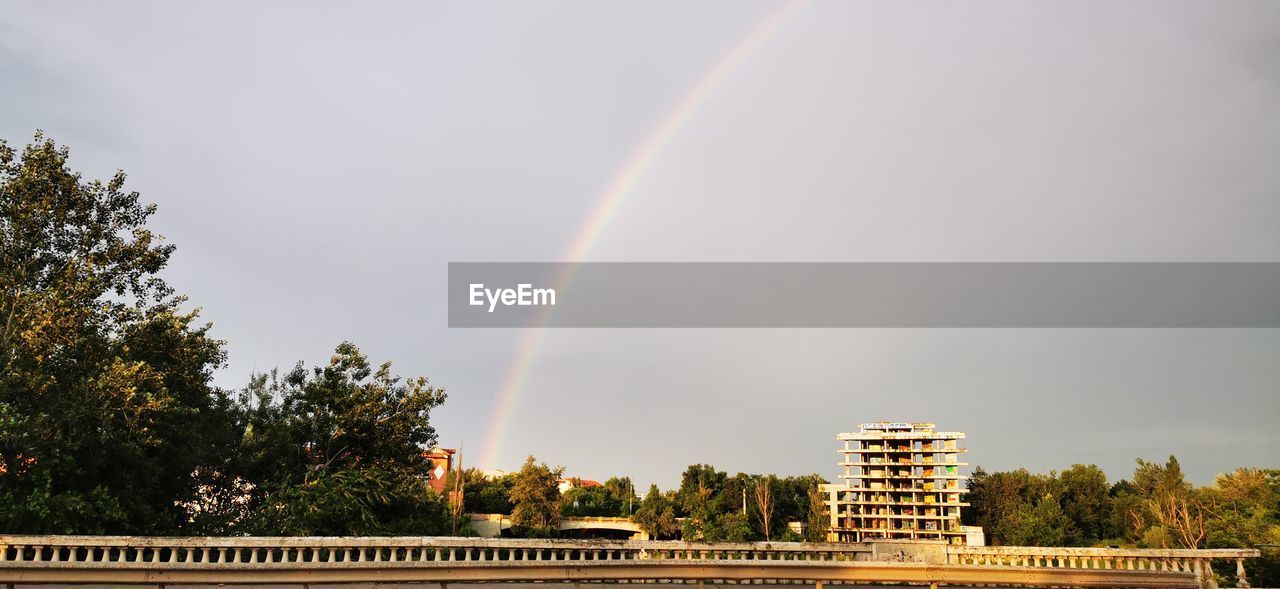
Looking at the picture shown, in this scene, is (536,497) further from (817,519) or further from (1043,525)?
(1043,525)

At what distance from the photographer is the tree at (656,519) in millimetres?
110125

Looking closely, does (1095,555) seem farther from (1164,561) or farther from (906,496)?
(906,496)

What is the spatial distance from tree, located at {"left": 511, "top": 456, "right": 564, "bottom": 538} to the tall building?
7513 centimetres

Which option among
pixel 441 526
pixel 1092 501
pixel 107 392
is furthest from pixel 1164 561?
pixel 1092 501

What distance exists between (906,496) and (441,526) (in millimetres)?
140816

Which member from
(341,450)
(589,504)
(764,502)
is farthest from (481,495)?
(341,450)

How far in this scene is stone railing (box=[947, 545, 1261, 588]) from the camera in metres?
17.0

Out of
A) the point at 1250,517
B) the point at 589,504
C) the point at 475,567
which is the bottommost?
the point at 589,504

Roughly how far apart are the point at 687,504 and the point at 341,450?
9114 cm


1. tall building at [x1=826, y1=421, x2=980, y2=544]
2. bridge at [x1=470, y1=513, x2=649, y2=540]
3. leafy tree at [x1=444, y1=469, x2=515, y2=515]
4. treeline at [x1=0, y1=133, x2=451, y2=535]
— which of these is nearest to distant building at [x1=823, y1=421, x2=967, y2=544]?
tall building at [x1=826, y1=421, x2=980, y2=544]

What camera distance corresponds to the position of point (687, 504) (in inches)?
4847

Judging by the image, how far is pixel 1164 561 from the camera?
61.5 feet

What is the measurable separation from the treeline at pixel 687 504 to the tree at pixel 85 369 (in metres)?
64.5

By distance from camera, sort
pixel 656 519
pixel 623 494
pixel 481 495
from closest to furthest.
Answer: pixel 656 519, pixel 481 495, pixel 623 494
